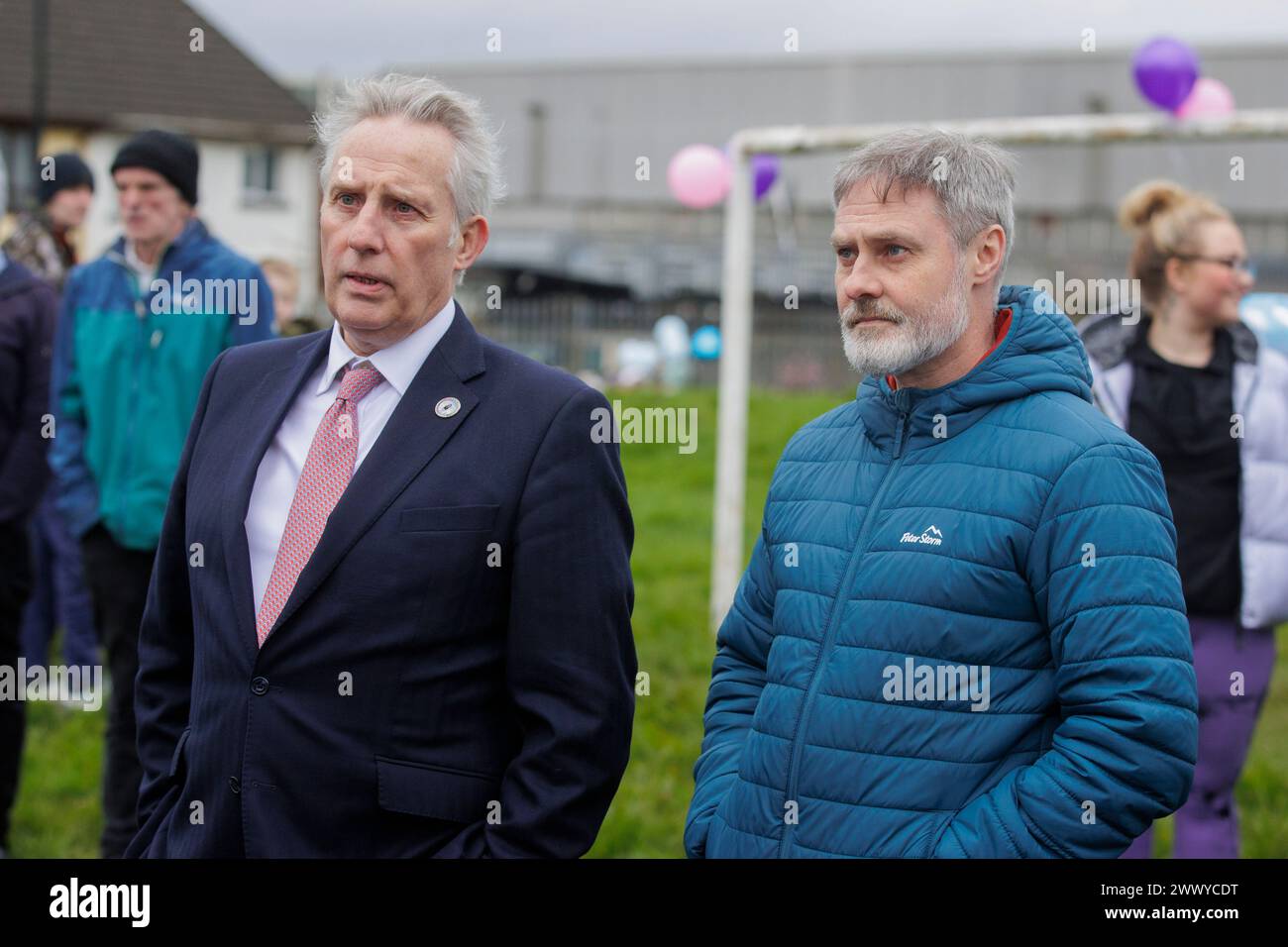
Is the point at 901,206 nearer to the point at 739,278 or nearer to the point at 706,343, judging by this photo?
the point at 739,278

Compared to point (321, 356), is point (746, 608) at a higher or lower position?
lower

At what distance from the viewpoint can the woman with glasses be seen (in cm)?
438

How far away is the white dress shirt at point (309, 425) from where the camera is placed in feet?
8.57

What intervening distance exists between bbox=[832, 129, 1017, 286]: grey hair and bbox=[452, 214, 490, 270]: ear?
67 centimetres

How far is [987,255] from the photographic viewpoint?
2594 mm

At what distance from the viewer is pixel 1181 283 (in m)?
4.50

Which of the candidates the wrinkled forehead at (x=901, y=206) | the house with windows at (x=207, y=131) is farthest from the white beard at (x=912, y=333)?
the house with windows at (x=207, y=131)

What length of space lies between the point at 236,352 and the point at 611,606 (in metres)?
0.95

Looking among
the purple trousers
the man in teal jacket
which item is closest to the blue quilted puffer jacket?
the purple trousers

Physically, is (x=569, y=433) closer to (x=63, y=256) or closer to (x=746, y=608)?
(x=746, y=608)

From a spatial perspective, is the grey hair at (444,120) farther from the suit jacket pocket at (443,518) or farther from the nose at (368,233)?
the suit jacket pocket at (443,518)

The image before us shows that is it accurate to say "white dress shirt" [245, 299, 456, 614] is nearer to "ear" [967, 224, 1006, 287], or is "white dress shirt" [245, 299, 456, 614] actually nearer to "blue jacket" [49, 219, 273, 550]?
"ear" [967, 224, 1006, 287]

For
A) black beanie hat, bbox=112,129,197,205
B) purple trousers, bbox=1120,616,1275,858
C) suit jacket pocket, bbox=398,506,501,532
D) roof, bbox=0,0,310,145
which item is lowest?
purple trousers, bbox=1120,616,1275,858
